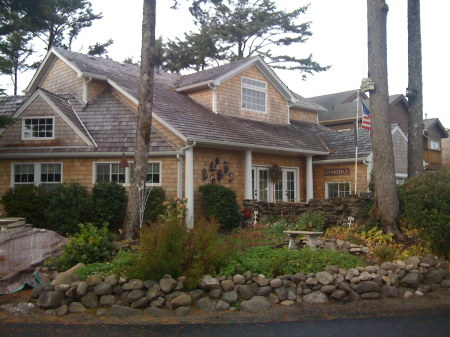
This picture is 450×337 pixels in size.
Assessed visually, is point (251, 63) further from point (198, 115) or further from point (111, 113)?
point (111, 113)

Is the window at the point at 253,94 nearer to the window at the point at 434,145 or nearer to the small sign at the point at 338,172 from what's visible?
the small sign at the point at 338,172

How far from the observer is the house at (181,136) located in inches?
617

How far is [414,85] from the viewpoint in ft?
47.1

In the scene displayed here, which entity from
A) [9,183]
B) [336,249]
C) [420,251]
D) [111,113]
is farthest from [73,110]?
[420,251]

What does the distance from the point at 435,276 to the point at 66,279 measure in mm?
6253

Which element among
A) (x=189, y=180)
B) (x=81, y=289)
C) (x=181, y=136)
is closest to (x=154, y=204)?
(x=189, y=180)

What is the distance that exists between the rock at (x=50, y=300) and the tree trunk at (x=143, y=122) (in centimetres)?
486

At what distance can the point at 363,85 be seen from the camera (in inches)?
468

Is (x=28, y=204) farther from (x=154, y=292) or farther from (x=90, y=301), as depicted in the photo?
(x=154, y=292)

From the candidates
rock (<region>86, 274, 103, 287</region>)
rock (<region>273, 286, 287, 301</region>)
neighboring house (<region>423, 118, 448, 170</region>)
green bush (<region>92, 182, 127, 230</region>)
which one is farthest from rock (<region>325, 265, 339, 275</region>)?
neighboring house (<region>423, 118, 448, 170</region>)

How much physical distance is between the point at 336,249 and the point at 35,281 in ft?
19.4

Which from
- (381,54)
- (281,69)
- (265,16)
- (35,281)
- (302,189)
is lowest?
(35,281)

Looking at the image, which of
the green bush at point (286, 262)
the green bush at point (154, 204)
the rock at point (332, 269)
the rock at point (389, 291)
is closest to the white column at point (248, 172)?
the green bush at point (154, 204)

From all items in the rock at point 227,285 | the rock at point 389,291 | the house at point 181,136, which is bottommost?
the rock at point 389,291
